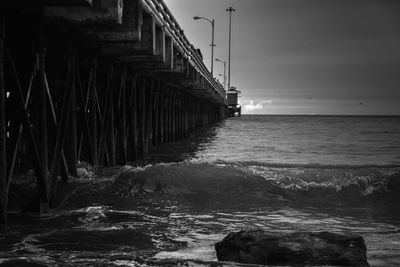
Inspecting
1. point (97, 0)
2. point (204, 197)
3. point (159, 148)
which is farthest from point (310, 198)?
point (159, 148)

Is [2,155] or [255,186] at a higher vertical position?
[2,155]

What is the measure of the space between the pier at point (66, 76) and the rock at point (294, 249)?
127 inches

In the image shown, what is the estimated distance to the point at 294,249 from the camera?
5.05 m

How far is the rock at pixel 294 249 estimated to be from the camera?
496 centimetres

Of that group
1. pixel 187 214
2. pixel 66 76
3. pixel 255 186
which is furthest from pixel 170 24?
pixel 187 214

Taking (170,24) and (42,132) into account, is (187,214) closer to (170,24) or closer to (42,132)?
(42,132)

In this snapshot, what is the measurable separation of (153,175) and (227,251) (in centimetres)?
741

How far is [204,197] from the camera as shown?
11.1 meters

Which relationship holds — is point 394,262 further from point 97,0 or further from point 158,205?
point 97,0

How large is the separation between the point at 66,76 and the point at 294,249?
250 inches

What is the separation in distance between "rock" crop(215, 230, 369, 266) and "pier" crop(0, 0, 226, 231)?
323 cm

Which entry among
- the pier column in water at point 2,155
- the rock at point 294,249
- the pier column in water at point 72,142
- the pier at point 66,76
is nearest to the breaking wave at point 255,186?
A: the pier column in water at point 72,142

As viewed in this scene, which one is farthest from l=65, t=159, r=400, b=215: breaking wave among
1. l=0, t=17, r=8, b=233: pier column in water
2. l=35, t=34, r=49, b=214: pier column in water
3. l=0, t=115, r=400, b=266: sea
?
l=0, t=17, r=8, b=233: pier column in water

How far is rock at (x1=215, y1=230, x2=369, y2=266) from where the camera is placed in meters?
4.96
